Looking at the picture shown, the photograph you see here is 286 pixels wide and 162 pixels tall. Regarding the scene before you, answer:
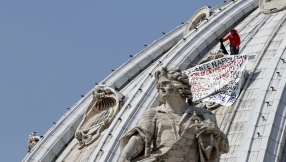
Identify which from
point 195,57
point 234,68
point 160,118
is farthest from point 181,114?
point 195,57

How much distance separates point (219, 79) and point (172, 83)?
17427 millimetres

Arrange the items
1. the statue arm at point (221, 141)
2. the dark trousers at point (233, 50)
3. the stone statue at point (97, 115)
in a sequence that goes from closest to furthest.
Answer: the statue arm at point (221, 141) < the dark trousers at point (233, 50) < the stone statue at point (97, 115)

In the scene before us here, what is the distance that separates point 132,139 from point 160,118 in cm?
59

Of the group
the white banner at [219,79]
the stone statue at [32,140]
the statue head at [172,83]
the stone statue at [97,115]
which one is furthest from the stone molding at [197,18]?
the statue head at [172,83]

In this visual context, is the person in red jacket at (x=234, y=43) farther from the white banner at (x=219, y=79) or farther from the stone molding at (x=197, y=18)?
the stone molding at (x=197, y=18)

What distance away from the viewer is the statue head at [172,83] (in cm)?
2058

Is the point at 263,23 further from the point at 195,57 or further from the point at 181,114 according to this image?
the point at 181,114

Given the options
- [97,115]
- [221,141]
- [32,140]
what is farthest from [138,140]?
[32,140]

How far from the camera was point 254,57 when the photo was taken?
4172 centimetres

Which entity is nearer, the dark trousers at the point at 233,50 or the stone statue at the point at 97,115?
the dark trousers at the point at 233,50

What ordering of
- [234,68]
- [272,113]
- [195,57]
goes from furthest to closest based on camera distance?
[195,57] < [234,68] < [272,113]

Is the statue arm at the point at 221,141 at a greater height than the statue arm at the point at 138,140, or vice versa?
the statue arm at the point at 138,140

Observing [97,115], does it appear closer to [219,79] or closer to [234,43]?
[234,43]

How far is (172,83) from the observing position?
20625 millimetres
